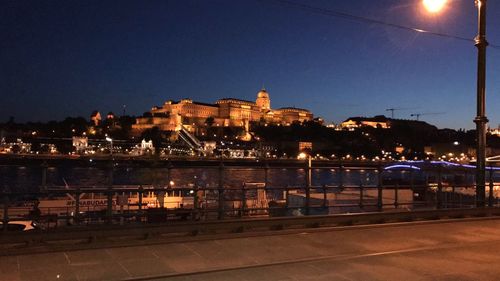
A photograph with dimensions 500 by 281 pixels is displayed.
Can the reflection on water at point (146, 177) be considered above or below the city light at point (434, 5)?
below

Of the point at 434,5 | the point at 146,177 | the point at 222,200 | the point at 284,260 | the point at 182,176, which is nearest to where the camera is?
the point at 284,260

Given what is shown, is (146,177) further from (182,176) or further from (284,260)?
(182,176)

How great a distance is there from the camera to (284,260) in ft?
30.1

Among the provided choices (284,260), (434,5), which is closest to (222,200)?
(284,260)

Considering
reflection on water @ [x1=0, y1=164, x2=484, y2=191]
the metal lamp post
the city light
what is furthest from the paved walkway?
the city light

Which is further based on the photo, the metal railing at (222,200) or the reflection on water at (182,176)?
the reflection on water at (182,176)

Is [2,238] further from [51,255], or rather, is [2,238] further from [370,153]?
[370,153]

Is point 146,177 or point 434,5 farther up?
point 434,5

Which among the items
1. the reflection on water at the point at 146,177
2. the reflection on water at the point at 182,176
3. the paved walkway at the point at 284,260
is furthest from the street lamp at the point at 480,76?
the paved walkway at the point at 284,260

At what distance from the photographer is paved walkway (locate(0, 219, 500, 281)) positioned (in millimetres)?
8016

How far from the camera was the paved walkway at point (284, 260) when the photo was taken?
8.02 m

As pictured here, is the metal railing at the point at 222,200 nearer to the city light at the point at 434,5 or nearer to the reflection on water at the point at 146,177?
the reflection on water at the point at 146,177

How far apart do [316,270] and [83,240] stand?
4.27 meters

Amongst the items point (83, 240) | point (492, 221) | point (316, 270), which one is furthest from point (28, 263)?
point (492, 221)
